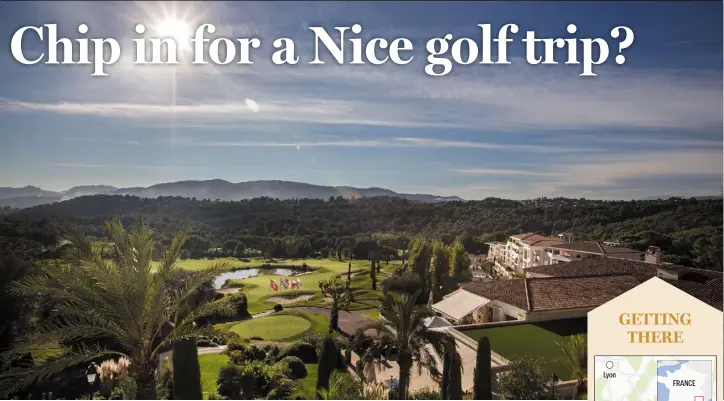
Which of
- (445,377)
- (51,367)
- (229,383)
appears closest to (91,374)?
(51,367)

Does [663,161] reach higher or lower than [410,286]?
higher

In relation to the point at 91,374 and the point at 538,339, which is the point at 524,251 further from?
the point at 91,374

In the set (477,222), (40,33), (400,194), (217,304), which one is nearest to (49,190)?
(40,33)

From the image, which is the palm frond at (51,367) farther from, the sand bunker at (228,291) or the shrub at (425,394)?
the shrub at (425,394)

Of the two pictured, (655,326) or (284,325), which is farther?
(284,325)

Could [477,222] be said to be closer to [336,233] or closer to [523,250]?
[523,250]

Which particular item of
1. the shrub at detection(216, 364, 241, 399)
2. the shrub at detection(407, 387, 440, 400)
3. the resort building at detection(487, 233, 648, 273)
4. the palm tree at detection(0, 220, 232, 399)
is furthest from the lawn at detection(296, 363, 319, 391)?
the resort building at detection(487, 233, 648, 273)

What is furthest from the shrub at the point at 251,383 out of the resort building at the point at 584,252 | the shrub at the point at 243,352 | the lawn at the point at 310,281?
the resort building at the point at 584,252
